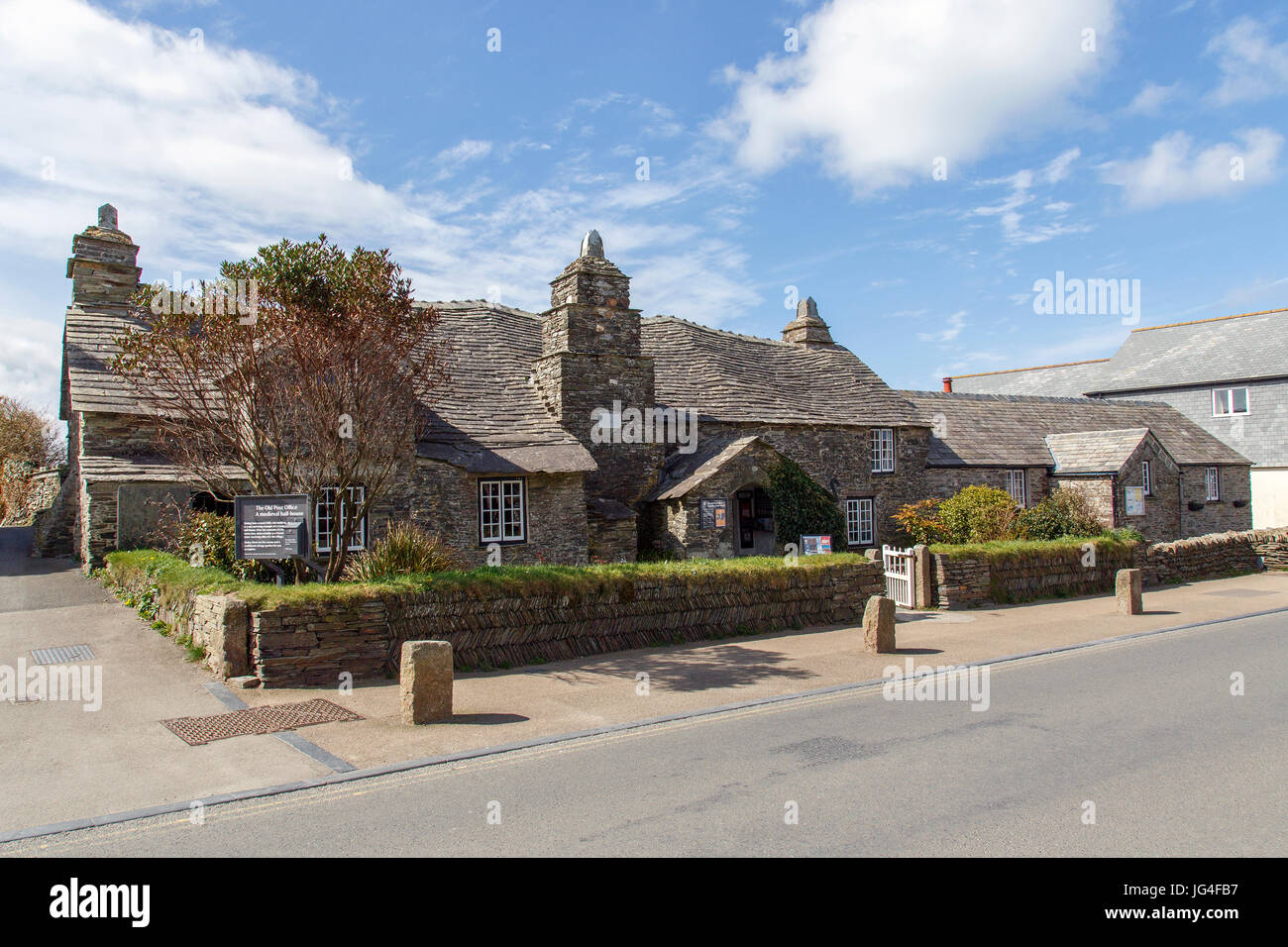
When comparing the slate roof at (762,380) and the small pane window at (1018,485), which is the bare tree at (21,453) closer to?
the slate roof at (762,380)

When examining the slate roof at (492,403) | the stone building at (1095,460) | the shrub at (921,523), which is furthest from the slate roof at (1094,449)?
the slate roof at (492,403)

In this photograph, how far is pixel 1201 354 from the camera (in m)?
40.6

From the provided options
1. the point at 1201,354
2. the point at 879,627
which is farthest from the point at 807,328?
the point at 1201,354

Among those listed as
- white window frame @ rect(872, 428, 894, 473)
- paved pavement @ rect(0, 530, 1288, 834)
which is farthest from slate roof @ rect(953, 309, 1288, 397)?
paved pavement @ rect(0, 530, 1288, 834)

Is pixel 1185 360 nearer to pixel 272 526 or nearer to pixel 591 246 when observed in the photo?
pixel 591 246

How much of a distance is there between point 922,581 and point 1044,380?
35.7 metres

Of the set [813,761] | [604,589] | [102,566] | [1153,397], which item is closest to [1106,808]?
[813,761]

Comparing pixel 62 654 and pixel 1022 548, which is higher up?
pixel 1022 548

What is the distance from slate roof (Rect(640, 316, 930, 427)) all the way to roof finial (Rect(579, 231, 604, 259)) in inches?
141

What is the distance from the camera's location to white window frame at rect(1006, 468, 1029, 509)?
97.2 ft

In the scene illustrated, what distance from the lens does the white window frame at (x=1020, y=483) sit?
2964cm

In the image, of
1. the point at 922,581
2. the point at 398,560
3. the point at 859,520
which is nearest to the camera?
the point at 398,560

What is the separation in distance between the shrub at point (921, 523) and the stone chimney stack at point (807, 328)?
6.97 metres

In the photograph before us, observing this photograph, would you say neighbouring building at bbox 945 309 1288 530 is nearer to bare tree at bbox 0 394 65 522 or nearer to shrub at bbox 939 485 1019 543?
shrub at bbox 939 485 1019 543
